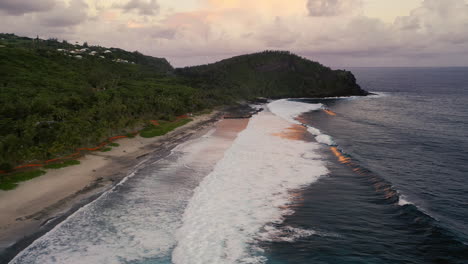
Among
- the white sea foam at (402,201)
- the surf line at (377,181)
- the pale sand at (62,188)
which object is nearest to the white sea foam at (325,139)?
the surf line at (377,181)

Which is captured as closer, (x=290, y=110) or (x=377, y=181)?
(x=377, y=181)

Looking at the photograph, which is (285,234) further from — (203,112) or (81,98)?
(203,112)

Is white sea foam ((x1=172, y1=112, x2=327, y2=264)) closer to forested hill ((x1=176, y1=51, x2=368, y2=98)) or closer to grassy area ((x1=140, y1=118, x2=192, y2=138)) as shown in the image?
grassy area ((x1=140, y1=118, x2=192, y2=138))

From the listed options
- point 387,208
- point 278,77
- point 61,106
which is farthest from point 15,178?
point 278,77

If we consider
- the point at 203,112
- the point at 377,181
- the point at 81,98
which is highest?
the point at 81,98

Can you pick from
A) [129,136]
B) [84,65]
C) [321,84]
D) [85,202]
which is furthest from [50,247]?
[321,84]

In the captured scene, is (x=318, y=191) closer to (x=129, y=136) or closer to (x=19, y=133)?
(x=129, y=136)
